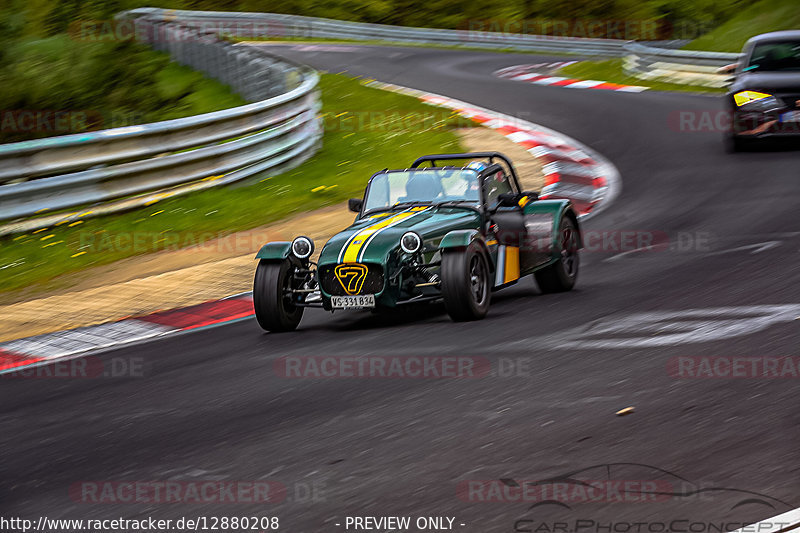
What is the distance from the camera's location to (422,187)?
32.0 ft

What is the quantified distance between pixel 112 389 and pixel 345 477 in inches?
113

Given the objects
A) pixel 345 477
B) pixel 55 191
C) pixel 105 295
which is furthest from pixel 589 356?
pixel 55 191

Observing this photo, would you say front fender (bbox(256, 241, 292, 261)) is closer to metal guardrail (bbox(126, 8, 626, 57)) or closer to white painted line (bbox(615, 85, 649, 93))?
white painted line (bbox(615, 85, 649, 93))

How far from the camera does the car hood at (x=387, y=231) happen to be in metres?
8.62

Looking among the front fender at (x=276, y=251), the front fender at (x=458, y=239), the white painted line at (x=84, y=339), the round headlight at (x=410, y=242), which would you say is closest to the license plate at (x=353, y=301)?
the round headlight at (x=410, y=242)

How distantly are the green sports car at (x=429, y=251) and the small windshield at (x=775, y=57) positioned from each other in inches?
306

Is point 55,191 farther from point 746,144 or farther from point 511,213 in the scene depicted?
point 746,144

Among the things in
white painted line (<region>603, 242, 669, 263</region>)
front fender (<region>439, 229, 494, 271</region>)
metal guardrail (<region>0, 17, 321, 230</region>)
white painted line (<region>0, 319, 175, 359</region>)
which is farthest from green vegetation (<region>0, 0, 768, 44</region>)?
white painted line (<region>0, 319, 175, 359</region>)

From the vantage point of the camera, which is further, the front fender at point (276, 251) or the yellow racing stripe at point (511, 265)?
the yellow racing stripe at point (511, 265)

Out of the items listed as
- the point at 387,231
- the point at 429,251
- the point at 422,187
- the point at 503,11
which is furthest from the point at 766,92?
the point at 503,11

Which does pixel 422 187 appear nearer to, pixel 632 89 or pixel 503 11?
pixel 632 89

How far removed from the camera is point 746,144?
16.6m

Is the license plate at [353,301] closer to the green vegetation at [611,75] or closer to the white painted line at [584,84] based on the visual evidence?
the green vegetation at [611,75]

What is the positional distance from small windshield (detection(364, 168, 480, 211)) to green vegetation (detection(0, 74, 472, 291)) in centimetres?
409
